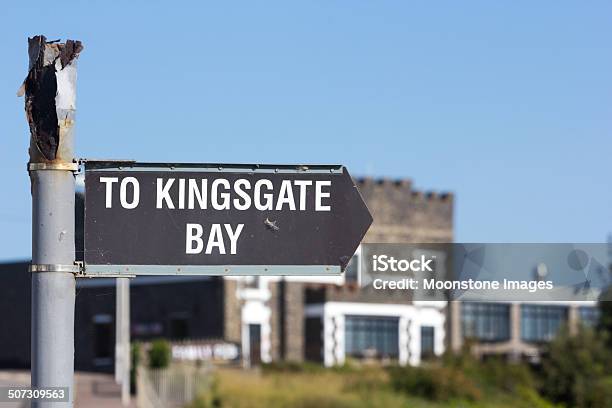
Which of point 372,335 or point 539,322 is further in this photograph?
point 539,322

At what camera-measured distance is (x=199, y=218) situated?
506cm

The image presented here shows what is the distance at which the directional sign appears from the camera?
505 centimetres

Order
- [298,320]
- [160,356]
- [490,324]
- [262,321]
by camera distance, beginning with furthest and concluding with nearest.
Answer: [490,324], [298,320], [262,321], [160,356]

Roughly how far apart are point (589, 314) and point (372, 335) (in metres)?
11.1

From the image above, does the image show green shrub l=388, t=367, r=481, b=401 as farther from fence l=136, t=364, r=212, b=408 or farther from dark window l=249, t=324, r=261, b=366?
dark window l=249, t=324, r=261, b=366

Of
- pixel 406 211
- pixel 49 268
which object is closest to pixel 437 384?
pixel 406 211

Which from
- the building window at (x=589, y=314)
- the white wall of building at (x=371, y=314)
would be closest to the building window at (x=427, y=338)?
the white wall of building at (x=371, y=314)

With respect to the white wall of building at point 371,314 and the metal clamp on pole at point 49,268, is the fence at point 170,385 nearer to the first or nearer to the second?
the white wall of building at point 371,314

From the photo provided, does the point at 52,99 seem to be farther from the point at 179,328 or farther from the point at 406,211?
the point at 406,211

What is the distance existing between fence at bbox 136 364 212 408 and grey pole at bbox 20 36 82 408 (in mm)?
36772

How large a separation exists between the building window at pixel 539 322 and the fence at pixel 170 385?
22915 millimetres

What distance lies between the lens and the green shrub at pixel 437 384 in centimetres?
4634

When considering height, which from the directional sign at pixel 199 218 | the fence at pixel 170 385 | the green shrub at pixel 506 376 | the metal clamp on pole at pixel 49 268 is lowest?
the green shrub at pixel 506 376

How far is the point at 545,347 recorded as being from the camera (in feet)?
174
